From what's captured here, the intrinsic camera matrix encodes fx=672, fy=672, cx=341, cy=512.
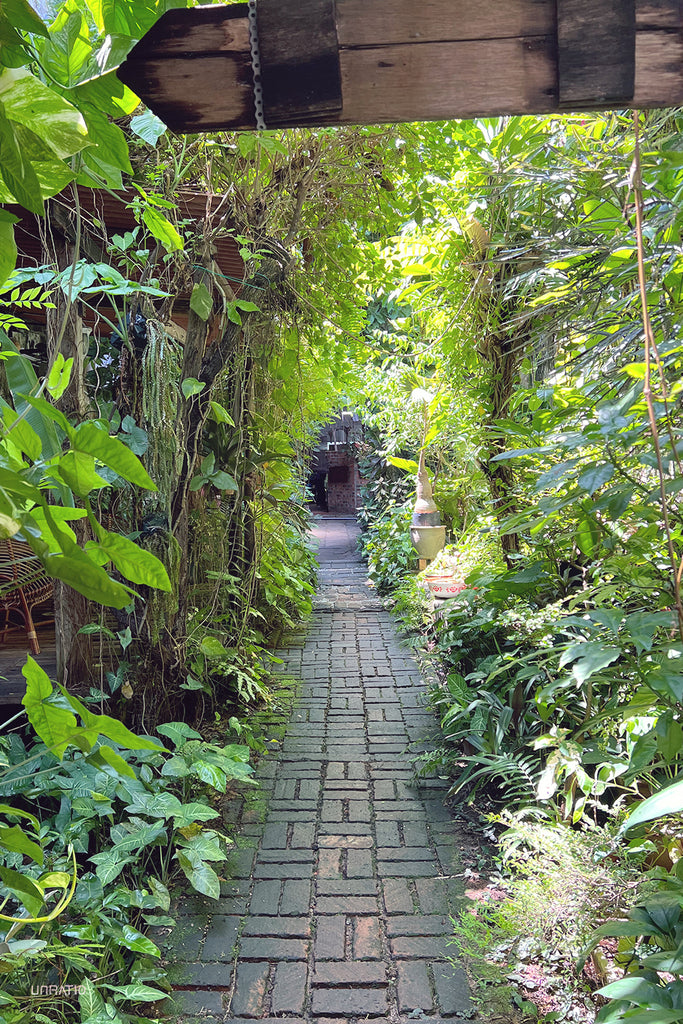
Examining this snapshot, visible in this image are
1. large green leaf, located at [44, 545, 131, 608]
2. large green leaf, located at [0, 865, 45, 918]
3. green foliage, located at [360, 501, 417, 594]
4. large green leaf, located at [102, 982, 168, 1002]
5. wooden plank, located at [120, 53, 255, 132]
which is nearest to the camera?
large green leaf, located at [44, 545, 131, 608]

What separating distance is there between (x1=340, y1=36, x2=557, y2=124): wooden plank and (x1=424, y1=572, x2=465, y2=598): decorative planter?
9.54 feet

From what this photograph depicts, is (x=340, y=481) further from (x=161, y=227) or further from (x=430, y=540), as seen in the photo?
(x=161, y=227)

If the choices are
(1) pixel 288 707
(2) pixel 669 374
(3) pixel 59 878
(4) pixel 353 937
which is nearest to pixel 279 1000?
(4) pixel 353 937

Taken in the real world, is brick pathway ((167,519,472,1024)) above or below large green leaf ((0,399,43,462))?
below

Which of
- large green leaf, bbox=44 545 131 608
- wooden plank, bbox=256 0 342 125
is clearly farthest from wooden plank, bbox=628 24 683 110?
large green leaf, bbox=44 545 131 608

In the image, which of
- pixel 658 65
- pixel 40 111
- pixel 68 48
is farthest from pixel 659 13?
pixel 40 111

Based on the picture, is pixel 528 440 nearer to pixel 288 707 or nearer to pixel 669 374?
pixel 669 374

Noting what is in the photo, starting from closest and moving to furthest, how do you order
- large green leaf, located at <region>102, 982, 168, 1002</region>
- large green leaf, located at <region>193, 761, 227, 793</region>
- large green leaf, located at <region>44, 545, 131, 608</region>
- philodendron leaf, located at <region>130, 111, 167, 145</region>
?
large green leaf, located at <region>44, 545, 131, 608</region>, large green leaf, located at <region>102, 982, 168, 1002</region>, philodendron leaf, located at <region>130, 111, 167, 145</region>, large green leaf, located at <region>193, 761, 227, 793</region>

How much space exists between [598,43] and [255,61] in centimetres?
72

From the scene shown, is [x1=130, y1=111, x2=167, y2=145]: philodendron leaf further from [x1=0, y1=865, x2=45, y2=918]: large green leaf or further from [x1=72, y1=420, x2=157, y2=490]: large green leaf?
[x1=0, y1=865, x2=45, y2=918]: large green leaf

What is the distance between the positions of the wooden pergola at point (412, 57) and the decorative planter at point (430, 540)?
215 inches

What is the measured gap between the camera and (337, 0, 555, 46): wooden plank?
4.59 feet

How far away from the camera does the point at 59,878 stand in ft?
4.64

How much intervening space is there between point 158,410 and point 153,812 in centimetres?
158
